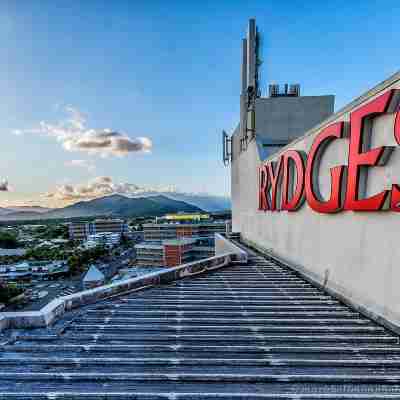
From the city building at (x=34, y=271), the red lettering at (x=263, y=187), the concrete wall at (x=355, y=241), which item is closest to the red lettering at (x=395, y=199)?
the concrete wall at (x=355, y=241)

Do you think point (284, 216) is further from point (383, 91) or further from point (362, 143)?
point (383, 91)

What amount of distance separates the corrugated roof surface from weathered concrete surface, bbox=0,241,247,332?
0.22 meters

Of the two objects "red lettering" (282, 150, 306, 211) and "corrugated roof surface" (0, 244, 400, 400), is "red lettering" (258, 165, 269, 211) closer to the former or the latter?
"red lettering" (282, 150, 306, 211)

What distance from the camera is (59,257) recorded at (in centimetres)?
4578

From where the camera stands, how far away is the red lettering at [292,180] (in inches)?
226

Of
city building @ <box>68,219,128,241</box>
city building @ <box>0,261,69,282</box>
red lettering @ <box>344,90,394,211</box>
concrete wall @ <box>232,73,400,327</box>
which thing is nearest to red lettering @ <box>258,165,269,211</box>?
concrete wall @ <box>232,73,400,327</box>

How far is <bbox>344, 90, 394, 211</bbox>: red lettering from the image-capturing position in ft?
10.6

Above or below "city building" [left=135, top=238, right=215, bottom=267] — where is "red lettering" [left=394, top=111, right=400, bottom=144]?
above

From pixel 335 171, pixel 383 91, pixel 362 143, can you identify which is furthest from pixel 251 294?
pixel 383 91

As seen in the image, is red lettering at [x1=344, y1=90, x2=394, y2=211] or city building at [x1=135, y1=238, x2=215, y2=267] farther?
city building at [x1=135, y1=238, x2=215, y2=267]

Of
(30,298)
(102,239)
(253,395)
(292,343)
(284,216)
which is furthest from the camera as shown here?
(102,239)

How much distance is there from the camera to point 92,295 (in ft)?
12.9

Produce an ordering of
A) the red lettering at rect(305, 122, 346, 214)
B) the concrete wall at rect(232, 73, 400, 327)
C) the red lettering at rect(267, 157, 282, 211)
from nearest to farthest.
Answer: the concrete wall at rect(232, 73, 400, 327)
the red lettering at rect(305, 122, 346, 214)
the red lettering at rect(267, 157, 282, 211)

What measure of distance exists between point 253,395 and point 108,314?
2.47 m
